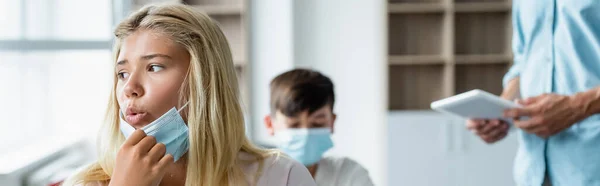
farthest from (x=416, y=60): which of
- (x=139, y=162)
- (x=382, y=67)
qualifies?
(x=139, y=162)

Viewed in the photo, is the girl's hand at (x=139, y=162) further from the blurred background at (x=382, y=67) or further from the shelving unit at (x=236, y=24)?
the shelving unit at (x=236, y=24)

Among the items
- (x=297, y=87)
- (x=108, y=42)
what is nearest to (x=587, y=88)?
(x=297, y=87)

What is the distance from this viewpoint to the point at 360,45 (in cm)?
479

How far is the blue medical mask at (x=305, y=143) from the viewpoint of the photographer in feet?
6.83

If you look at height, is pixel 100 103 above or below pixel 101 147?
below

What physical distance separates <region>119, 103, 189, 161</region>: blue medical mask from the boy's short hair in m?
0.99

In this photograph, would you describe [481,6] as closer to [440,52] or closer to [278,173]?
[440,52]

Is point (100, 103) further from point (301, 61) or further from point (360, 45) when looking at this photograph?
point (360, 45)

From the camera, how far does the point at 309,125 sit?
214cm

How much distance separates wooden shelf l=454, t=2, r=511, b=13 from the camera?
4.41 metres

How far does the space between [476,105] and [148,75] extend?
3.11 feet

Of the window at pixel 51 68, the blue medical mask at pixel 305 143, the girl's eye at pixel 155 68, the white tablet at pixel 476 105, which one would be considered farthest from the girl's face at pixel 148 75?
the window at pixel 51 68

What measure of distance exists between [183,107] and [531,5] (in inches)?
41.1

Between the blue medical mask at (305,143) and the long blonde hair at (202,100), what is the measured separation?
2.56 feet
